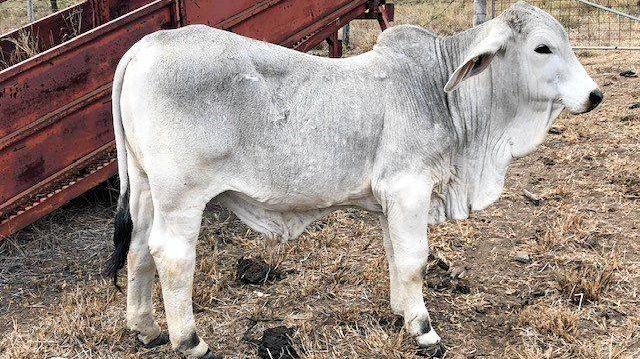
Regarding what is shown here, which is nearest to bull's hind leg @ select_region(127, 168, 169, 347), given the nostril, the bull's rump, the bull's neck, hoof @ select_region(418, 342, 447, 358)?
the bull's rump

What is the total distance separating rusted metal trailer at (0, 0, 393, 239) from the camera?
4133 mm

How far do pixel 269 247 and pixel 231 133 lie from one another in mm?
1682

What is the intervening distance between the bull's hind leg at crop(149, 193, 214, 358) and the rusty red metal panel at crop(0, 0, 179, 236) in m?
1.34

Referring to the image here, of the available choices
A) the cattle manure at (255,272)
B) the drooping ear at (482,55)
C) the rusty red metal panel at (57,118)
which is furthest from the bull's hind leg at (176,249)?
the rusty red metal panel at (57,118)

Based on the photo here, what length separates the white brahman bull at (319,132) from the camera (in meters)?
3.12

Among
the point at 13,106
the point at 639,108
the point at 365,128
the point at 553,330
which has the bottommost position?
the point at 639,108

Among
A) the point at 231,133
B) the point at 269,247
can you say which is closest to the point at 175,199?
the point at 231,133

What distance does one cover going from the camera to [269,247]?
469 cm

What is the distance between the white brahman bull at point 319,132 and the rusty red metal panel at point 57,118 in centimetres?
93

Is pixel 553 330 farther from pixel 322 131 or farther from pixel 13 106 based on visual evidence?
pixel 13 106

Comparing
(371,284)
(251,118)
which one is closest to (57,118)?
(251,118)

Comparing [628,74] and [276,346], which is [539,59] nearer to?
[276,346]

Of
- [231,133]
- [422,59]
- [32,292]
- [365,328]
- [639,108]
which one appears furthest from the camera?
[639,108]

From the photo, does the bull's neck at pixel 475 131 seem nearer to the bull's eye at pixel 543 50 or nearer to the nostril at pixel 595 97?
the bull's eye at pixel 543 50
